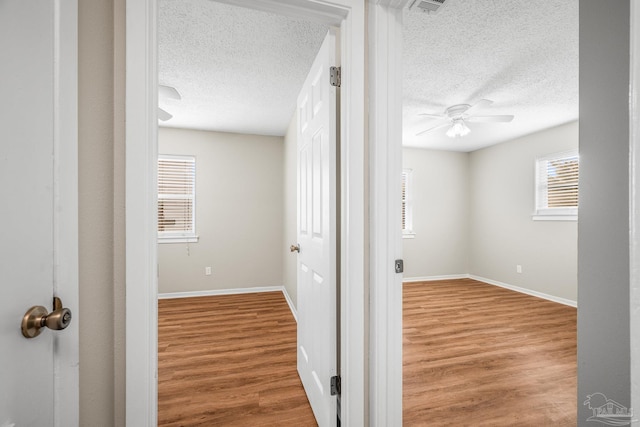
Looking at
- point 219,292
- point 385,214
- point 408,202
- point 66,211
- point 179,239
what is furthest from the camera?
point 408,202

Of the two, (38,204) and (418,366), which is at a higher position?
(38,204)

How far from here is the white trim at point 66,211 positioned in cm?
76

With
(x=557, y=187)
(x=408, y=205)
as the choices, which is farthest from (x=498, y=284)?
(x=408, y=205)

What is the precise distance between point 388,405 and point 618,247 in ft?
3.23

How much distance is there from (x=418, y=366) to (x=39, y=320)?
2.27 metres

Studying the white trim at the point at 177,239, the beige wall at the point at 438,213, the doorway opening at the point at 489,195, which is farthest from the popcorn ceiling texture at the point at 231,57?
the beige wall at the point at 438,213

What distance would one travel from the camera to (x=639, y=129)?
1.12 feet

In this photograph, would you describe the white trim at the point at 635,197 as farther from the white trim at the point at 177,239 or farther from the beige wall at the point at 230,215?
the white trim at the point at 177,239

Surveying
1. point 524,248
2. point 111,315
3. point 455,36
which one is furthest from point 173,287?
point 524,248

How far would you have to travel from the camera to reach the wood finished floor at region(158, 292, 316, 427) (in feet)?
5.22

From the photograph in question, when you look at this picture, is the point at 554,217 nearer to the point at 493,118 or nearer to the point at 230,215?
the point at 493,118

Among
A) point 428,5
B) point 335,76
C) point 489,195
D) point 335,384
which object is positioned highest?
point 428,5

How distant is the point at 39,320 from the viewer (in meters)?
0.64

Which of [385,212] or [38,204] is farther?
[385,212]
